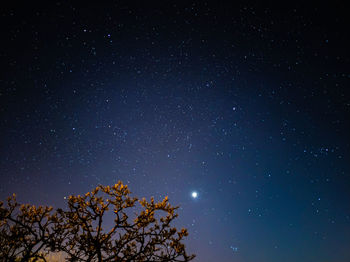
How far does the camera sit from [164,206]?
21.8 feet

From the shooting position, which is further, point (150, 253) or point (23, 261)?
point (150, 253)

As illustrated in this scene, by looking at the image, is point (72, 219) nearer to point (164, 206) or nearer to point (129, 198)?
point (129, 198)

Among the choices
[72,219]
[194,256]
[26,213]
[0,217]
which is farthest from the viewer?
[26,213]

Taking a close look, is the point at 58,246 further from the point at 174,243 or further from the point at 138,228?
the point at 174,243

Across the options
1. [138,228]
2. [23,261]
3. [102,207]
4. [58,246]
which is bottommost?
[23,261]

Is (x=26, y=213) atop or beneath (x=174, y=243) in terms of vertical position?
atop

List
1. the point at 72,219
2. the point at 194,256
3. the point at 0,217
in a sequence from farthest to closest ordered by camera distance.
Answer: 1. the point at 72,219
2. the point at 194,256
3. the point at 0,217

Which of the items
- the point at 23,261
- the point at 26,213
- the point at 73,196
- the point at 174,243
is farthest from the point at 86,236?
the point at 26,213

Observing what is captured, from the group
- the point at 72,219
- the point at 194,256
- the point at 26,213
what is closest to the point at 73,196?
the point at 72,219

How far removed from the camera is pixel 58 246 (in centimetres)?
591

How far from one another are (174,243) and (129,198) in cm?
210

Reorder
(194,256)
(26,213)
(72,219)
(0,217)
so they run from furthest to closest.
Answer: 1. (26,213)
2. (72,219)
3. (194,256)
4. (0,217)

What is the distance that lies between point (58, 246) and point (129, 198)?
2482mm

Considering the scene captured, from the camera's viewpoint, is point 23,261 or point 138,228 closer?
point 23,261
